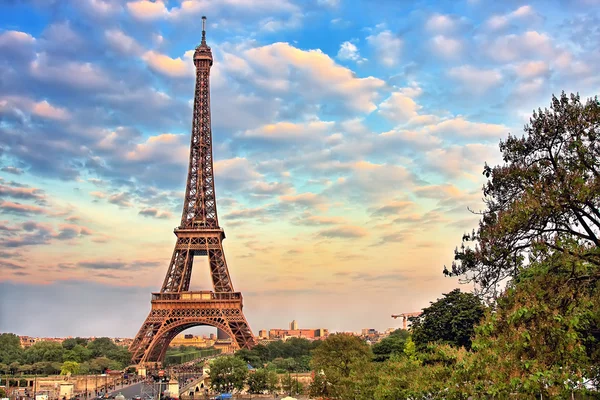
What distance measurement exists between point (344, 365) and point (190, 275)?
141 feet

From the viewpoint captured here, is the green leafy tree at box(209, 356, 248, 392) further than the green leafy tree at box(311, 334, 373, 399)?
Yes

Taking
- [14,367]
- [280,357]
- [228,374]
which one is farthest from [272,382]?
[14,367]

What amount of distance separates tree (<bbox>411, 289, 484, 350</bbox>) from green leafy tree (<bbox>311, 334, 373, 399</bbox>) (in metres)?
4.98

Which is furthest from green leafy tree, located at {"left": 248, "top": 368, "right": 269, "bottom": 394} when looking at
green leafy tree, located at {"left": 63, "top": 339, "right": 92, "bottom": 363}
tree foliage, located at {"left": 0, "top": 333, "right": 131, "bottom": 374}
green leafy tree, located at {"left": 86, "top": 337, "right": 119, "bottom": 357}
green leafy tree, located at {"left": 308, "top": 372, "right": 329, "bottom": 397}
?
green leafy tree, located at {"left": 86, "top": 337, "right": 119, "bottom": 357}

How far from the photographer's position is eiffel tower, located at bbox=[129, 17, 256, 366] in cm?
7706

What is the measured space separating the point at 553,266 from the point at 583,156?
2.41m

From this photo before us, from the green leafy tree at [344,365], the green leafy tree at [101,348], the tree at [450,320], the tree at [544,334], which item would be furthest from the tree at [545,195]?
the green leafy tree at [101,348]

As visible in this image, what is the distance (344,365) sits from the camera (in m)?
44.5

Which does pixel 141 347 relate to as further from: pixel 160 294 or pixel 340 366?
pixel 340 366

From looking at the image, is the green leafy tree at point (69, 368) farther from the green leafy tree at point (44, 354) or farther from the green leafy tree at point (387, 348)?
the green leafy tree at point (387, 348)

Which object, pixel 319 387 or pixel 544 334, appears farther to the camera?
pixel 319 387

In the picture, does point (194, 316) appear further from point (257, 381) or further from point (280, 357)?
point (280, 357)

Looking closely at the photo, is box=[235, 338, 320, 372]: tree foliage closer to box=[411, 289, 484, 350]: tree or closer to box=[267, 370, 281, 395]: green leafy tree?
box=[267, 370, 281, 395]: green leafy tree

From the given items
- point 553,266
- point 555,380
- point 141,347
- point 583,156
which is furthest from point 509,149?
point 141,347
